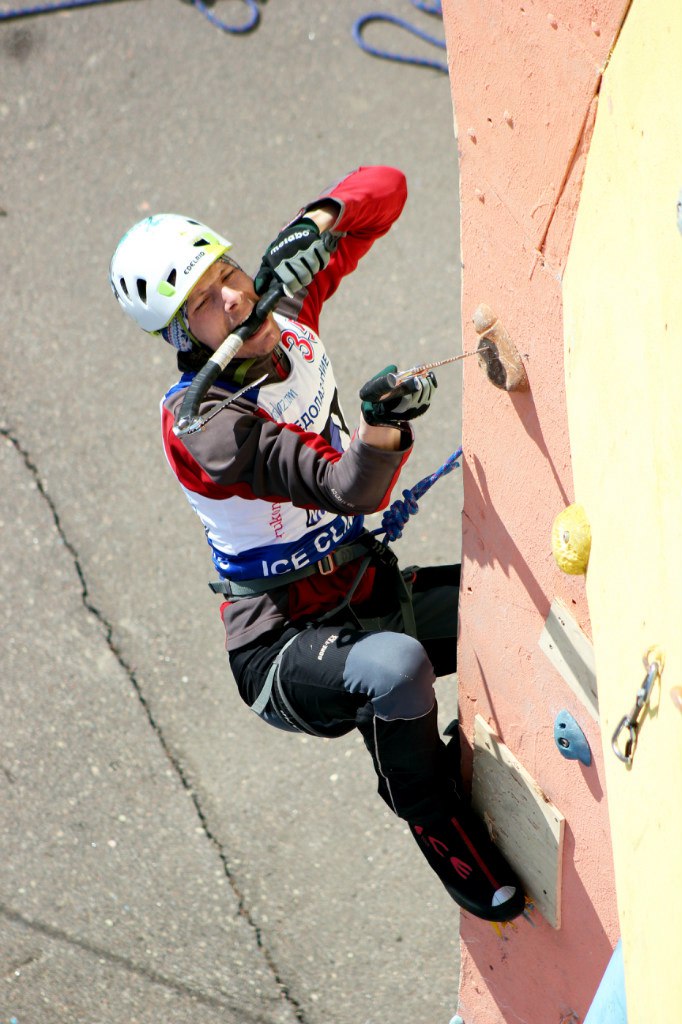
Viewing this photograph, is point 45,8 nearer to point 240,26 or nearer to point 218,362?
point 240,26

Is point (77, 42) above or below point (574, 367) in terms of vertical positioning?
below

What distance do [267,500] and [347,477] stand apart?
0.42m

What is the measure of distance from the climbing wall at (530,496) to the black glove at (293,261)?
500 millimetres

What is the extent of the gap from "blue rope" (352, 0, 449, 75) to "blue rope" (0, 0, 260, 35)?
56cm

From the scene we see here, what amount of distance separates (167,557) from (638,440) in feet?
11.1

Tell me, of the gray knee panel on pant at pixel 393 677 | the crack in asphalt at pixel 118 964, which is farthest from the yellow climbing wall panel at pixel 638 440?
the crack in asphalt at pixel 118 964

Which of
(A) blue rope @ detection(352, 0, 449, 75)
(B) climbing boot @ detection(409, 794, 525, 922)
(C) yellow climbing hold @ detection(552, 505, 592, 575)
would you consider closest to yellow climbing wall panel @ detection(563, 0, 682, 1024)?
(C) yellow climbing hold @ detection(552, 505, 592, 575)

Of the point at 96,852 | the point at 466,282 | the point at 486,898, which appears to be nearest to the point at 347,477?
the point at 466,282

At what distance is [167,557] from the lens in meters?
4.63

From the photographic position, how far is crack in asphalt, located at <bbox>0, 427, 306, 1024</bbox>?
11.9 feet

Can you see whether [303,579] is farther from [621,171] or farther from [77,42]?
[77,42]

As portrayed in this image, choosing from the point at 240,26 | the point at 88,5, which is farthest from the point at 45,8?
the point at 240,26

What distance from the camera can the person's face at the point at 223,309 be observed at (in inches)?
95.4

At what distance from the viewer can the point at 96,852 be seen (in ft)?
12.7
